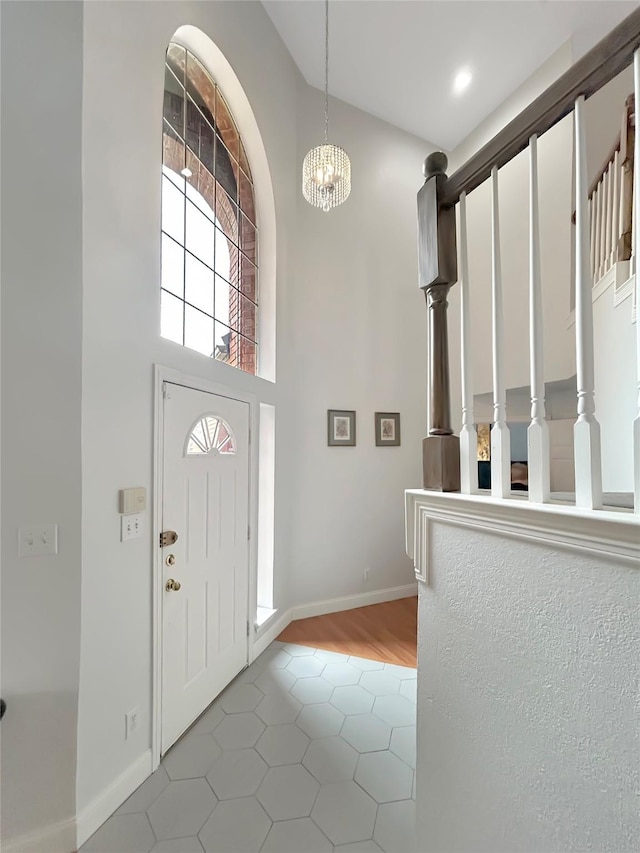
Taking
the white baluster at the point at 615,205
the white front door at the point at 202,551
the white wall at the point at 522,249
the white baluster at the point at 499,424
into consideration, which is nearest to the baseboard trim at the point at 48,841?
the white front door at the point at 202,551

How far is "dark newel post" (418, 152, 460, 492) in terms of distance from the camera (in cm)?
110

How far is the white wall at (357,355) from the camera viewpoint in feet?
11.2

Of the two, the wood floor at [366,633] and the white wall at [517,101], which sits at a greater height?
the white wall at [517,101]

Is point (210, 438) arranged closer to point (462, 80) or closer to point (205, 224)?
point (205, 224)

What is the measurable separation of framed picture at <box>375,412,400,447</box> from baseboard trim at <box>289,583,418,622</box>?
4.75 feet

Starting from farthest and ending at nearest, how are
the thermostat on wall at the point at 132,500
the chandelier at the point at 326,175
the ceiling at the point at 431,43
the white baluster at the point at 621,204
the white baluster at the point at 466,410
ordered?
the ceiling at the point at 431,43, the chandelier at the point at 326,175, the white baluster at the point at 621,204, the thermostat on wall at the point at 132,500, the white baluster at the point at 466,410

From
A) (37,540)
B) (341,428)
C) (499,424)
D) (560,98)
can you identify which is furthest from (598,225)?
(37,540)

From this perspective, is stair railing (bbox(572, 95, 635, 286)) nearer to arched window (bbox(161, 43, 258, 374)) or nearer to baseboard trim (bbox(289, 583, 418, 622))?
arched window (bbox(161, 43, 258, 374))

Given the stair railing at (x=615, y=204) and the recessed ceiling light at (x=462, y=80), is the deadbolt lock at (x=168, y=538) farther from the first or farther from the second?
the recessed ceiling light at (x=462, y=80)

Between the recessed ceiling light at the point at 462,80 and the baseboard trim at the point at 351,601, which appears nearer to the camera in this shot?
the baseboard trim at the point at 351,601

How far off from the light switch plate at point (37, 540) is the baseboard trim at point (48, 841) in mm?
958

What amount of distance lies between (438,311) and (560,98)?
526 mm

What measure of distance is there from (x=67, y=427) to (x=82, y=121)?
1.13m

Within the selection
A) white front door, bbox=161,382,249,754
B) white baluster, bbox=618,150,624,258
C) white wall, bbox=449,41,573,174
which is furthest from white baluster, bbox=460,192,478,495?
white wall, bbox=449,41,573,174
